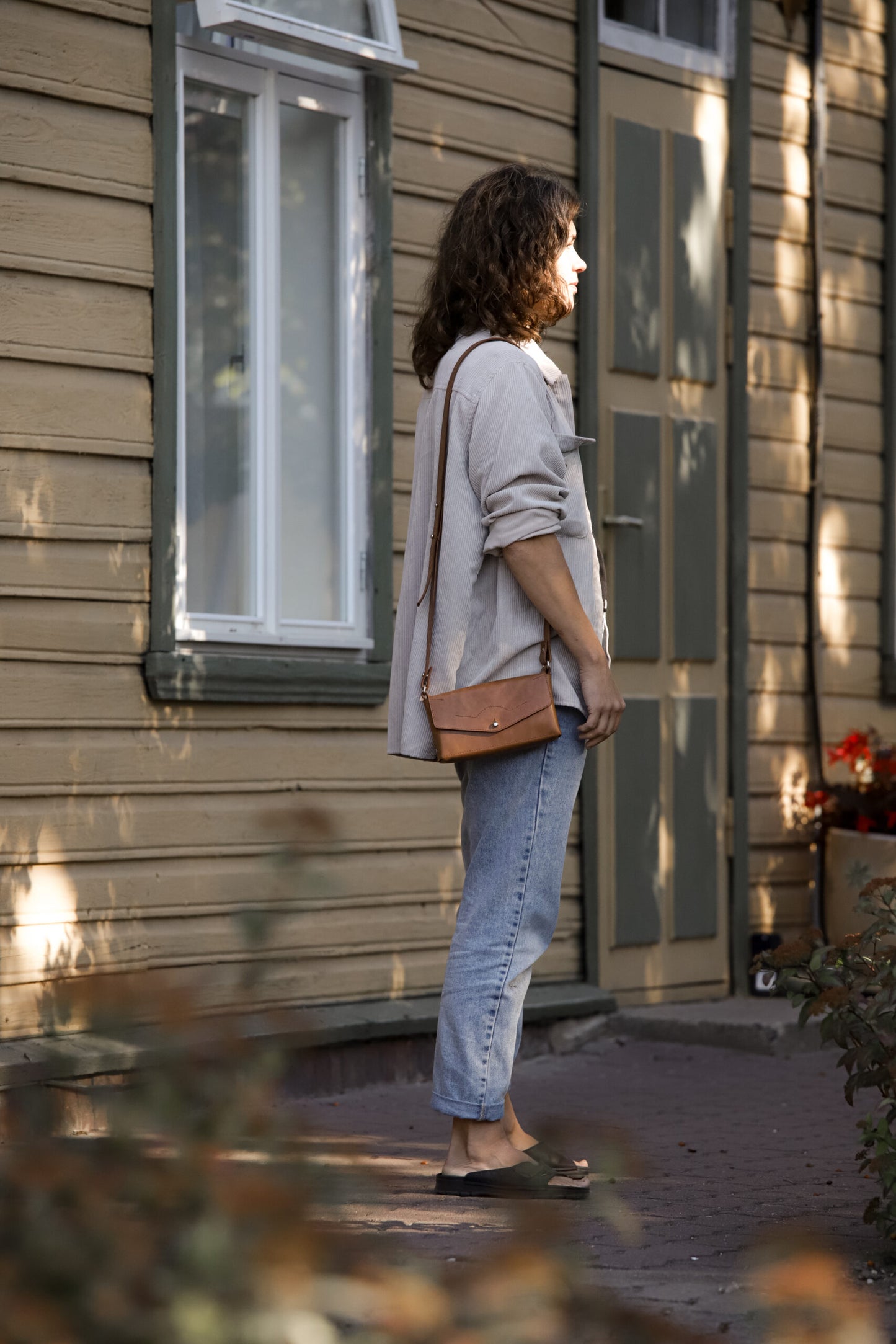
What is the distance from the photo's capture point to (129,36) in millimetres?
4785

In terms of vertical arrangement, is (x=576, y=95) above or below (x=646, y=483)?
above

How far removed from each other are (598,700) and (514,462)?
500 millimetres

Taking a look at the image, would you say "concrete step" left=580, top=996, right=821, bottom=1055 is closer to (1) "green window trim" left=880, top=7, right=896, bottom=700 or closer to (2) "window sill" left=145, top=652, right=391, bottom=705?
(2) "window sill" left=145, top=652, right=391, bottom=705

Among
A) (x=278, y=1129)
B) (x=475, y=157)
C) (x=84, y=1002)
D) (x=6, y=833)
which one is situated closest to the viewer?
(x=84, y=1002)

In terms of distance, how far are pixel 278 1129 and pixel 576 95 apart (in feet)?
17.9

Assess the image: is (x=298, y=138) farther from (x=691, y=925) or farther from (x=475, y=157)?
(x=691, y=925)

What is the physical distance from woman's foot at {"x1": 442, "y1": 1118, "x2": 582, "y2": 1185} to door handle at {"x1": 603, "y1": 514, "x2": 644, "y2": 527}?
302 centimetres

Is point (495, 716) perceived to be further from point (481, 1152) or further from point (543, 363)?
point (481, 1152)

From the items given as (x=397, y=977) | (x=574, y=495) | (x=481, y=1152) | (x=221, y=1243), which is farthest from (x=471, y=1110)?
(x=221, y=1243)

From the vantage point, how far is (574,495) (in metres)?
3.59

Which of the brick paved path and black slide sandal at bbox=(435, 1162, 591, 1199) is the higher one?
black slide sandal at bbox=(435, 1162, 591, 1199)

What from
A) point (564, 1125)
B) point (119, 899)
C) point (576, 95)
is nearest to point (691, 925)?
point (119, 899)

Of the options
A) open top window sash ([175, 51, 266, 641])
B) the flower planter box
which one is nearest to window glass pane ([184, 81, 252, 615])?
open top window sash ([175, 51, 266, 641])

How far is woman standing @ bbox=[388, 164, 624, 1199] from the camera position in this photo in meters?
3.46
